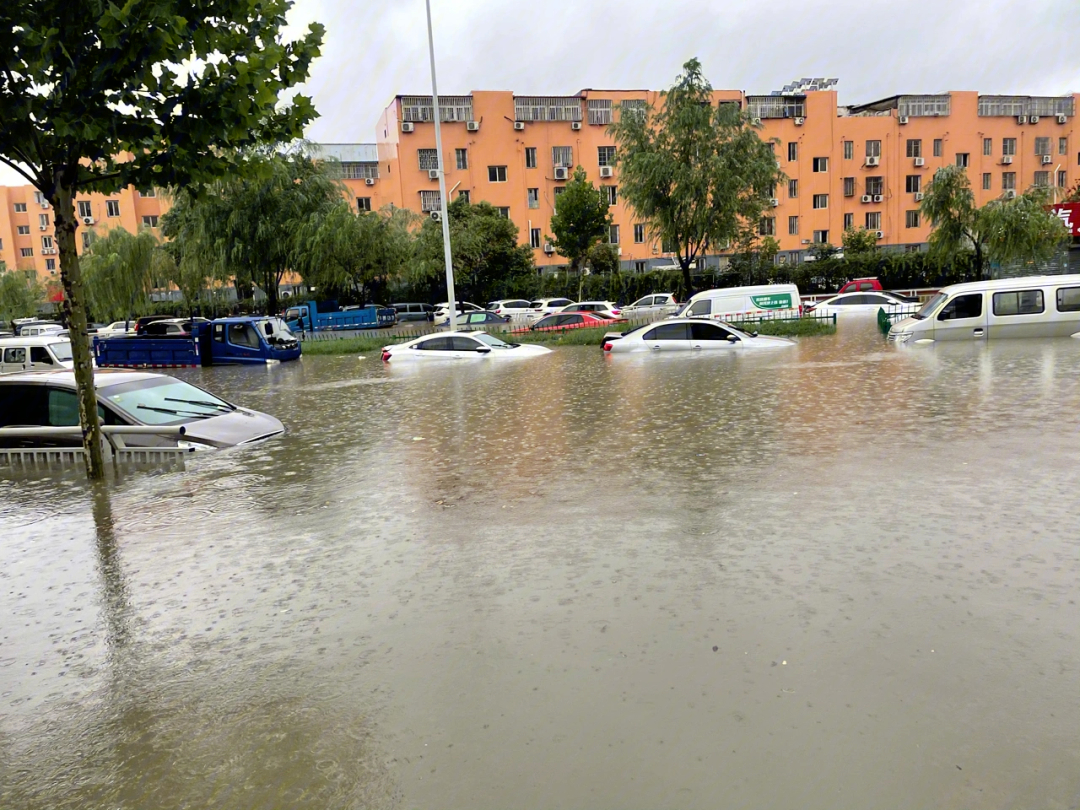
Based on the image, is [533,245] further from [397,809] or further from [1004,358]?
[397,809]

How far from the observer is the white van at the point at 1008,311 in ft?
68.8

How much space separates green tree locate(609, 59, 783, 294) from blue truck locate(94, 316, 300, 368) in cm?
1499

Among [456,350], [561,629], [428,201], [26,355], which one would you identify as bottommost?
[561,629]

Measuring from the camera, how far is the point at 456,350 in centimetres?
2595

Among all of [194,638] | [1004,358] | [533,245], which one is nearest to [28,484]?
[194,638]

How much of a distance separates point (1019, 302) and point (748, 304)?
376 inches

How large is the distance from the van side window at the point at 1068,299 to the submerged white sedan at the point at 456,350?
44.9 feet

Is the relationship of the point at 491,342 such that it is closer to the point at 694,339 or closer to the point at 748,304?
the point at 694,339

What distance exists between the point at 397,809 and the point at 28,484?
27.2 ft

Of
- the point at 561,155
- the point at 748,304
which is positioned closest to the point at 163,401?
the point at 748,304

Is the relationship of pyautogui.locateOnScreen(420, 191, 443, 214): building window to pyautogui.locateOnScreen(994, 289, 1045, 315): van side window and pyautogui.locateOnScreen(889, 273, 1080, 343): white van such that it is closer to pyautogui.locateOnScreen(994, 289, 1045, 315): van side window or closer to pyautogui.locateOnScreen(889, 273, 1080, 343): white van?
pyautogui.locateOnScreen(889, 273, 1080, 343): white van

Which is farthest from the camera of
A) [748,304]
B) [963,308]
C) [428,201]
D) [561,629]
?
[428,201]

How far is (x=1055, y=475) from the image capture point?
8094mm

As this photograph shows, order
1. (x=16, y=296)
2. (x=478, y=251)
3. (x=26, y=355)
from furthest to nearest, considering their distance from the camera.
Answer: (x=16, y=296) < (x=478, y=251) < (x=26, y=355)
